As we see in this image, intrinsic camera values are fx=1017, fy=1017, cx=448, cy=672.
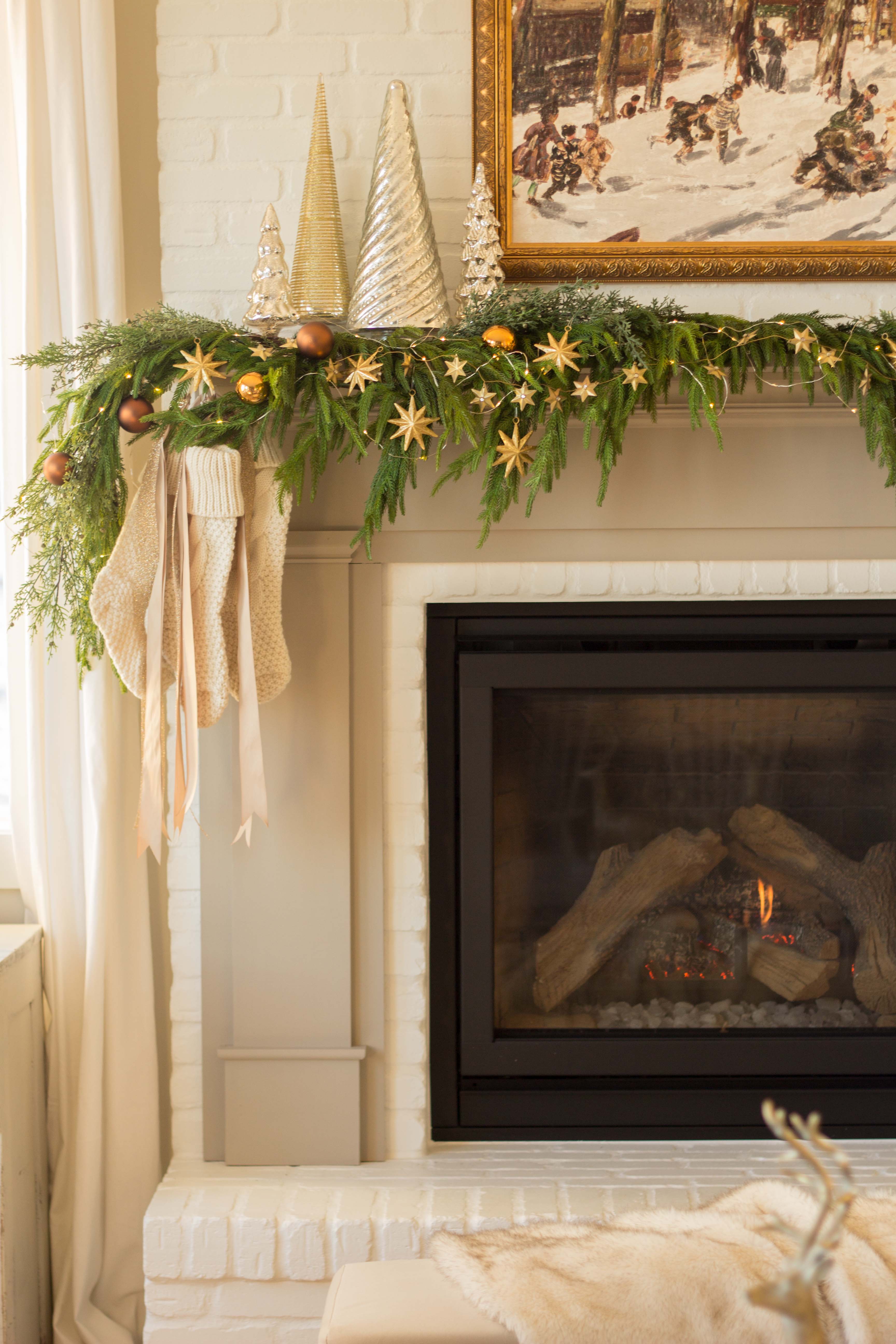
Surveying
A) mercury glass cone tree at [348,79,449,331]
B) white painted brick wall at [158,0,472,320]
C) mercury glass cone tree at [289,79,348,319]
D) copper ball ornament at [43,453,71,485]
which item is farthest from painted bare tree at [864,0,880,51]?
copper ball ornament at [43,453,71,485]

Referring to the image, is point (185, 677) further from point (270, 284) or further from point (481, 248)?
point (481, 248)

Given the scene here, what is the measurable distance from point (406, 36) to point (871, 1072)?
1880mm

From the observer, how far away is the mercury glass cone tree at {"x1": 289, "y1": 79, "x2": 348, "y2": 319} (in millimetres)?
1573

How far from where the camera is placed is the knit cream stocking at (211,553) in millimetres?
1445

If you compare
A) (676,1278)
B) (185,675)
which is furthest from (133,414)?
(676,1278)

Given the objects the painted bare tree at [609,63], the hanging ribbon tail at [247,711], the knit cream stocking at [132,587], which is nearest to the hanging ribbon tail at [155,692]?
the knit cream stocking at [132,587]

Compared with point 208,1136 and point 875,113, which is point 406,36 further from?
point 208,1136

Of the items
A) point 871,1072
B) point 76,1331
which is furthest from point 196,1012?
point 871,1072

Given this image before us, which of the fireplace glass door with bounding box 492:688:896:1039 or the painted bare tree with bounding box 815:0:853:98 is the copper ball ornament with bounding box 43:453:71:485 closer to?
the fireplace glass door with bounding box 492:688:896:1039

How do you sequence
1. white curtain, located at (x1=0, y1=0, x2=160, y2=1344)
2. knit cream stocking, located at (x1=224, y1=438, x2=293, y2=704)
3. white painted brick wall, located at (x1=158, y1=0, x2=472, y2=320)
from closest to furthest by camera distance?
1. knit cream stocking, located at (x1=224, y1=438, x2=293, y2=704)
2. white painted brick wall, located at (x1=158, y1=0, x2=472, y2=320)
3. white curtain, located at (x1=0, y1=0, x2=160, y2=1344)

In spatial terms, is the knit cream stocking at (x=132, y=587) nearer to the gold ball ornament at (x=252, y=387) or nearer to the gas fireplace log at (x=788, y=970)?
the gold ball ornament at (x=252, y=387)

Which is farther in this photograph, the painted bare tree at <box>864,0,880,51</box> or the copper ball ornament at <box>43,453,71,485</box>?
the painted bare tree at <box>864,0,880,51</box>

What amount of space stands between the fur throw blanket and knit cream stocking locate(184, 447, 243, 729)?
829 mm

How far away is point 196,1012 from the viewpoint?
170 centimetres
